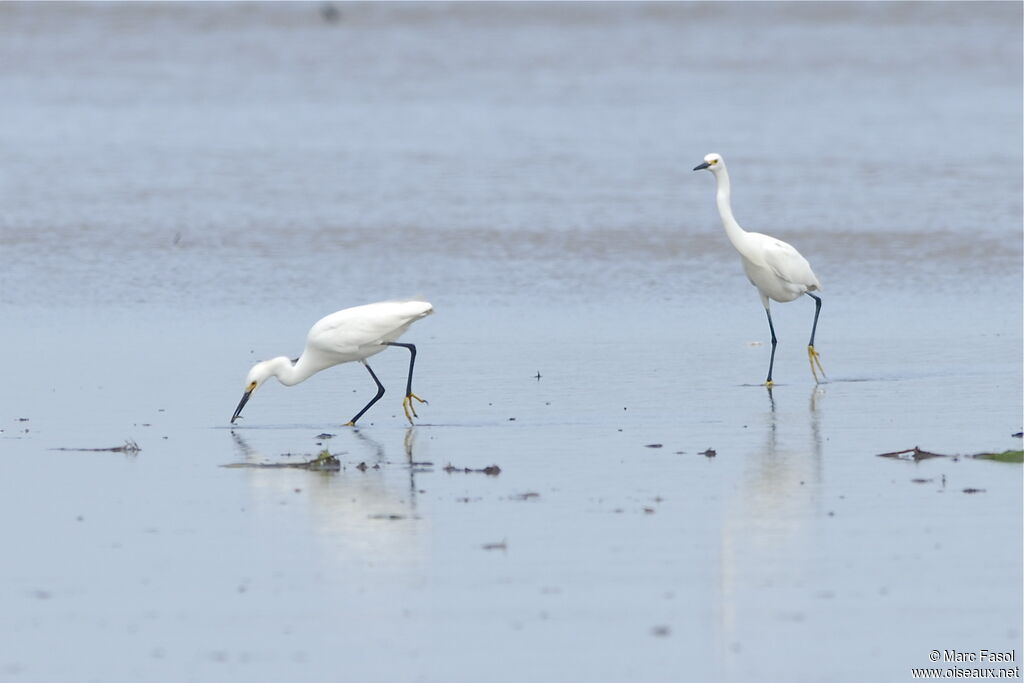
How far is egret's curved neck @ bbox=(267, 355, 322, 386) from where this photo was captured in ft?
36.4

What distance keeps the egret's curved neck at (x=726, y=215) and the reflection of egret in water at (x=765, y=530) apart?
3.33 meters

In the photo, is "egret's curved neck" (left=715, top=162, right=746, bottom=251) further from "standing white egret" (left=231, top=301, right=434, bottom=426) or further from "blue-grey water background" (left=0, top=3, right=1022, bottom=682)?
"standing white egret" (left=231, top=301, right=434, bottom=426)

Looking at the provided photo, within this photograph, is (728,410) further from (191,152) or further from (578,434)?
(191,152)

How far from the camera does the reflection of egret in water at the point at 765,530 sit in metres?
6.72

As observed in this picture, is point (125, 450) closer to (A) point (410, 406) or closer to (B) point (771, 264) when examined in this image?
(A) point (410, 406)

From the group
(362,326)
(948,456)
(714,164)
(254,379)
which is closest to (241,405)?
(254,379)

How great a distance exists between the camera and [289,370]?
36.7 ft

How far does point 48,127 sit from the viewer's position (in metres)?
32.7

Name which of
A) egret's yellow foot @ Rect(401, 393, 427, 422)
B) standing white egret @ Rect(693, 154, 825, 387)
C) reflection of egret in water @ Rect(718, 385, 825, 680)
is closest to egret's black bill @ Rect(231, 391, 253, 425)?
egret's yellow foot @ Rect(401, 393, 427, 422)

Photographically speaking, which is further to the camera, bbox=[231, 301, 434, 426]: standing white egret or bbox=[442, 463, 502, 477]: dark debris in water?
bbox=[231, 301, 434, 426]: standing white egret

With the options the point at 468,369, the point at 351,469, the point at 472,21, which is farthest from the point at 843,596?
the point at 472,21

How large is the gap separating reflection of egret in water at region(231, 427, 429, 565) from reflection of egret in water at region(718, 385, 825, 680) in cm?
134

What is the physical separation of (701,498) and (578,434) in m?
1.89

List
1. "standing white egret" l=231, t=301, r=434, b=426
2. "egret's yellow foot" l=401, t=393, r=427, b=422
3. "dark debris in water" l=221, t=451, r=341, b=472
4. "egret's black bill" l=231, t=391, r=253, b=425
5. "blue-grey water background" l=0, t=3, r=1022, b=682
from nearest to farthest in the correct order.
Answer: "blue-grey water background" l=0, t=3, r=1022, b=682
"dark debris in water" l=221, t=451, r=341, b=472
"egret's black bill" l=231, t=391, r=253, b=425
"egret's yellow foot" l=401, t=393, r=427, b=422
"standing white egret" l=231, t=301, r=434, b=426
